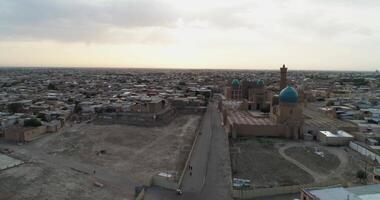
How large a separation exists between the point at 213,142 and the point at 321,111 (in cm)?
2542

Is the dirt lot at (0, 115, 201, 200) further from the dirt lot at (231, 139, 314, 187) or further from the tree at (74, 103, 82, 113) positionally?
the tree at (74, 103, 82, 113)

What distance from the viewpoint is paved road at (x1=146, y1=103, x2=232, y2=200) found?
20453 millimetres

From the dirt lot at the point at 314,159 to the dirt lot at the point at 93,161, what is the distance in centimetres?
1049

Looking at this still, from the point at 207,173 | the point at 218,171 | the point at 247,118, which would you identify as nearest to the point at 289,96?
the point at 247,118

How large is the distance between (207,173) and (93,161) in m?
10.3

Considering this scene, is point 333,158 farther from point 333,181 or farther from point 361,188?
point 361,188

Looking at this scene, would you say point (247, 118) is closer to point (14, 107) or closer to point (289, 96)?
point (289, 96)

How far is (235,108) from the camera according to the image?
49938 millimetres

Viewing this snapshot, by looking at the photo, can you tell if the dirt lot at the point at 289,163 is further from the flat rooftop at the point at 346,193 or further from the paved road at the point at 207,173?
the flat rooftop at the point at 346,193

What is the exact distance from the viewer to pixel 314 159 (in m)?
28.0

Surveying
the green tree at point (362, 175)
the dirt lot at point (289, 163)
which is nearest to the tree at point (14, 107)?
the dirt lot at point (289, 163)

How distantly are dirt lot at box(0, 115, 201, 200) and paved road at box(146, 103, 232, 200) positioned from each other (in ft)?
4.96

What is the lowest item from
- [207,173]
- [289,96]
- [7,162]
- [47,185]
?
[47,185]

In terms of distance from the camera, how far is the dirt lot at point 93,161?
21.3 metres
